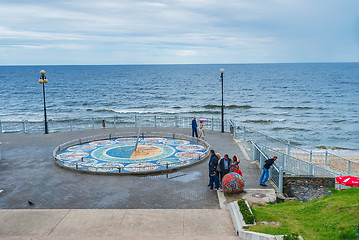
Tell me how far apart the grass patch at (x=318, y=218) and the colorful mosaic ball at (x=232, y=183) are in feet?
5.87

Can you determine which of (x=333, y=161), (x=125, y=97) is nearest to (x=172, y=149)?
(x=333, y=161)

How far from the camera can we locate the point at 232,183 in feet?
41.2

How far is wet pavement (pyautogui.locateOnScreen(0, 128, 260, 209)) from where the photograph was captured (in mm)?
12109

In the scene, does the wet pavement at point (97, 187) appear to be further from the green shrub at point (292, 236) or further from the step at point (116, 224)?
the green shrub at point (292, 236)

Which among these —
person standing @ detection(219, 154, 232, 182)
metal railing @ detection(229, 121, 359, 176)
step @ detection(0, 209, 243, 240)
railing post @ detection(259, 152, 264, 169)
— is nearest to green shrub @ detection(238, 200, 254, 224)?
step @ detection(0, 209, 243, 240)

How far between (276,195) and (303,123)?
119 feet

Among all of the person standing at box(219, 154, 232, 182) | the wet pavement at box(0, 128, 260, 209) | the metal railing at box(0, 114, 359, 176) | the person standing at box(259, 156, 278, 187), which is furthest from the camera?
the metal railing at box(0, 114, 359, 176)

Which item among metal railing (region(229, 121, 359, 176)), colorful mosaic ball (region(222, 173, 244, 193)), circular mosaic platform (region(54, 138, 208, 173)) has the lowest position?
metal railing (region(229, 121, 359, 176))

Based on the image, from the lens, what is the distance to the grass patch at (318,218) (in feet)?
26.9

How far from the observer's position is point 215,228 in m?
9.47

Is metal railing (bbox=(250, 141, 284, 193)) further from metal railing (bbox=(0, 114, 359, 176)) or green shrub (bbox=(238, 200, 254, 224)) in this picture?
green shrub (bbox=(238, 200, 254, 224))

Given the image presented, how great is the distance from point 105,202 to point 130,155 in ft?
21.1

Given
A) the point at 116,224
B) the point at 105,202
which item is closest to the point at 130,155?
the point at 105,202

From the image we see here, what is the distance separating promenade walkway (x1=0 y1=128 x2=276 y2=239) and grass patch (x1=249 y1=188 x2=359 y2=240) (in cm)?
124
